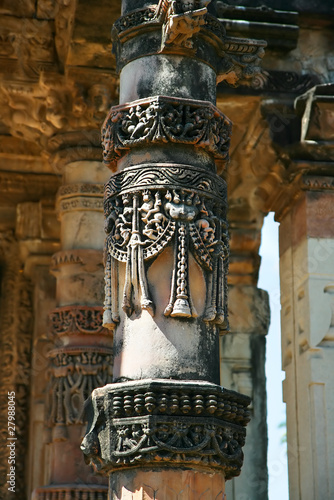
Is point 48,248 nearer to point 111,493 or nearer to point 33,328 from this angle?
point 33,328

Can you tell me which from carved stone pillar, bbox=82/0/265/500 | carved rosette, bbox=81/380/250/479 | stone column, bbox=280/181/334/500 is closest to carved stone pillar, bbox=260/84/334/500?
stone column, bbox=280/181/334/500

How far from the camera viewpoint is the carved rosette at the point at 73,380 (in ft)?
27.8

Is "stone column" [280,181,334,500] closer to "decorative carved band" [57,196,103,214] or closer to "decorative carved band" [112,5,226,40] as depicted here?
"decorative carved band" [57,196,103,214]

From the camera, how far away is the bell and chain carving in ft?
16.4

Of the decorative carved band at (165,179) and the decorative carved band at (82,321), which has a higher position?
the decorative carved band at (82,321)

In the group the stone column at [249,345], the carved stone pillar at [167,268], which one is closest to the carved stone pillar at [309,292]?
the stone column at [249,345]

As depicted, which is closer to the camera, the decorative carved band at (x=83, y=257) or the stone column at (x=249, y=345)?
the decorative carved band at (x=83, y=257)

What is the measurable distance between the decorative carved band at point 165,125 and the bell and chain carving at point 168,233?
0.52 ft

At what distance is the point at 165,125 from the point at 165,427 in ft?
5.12

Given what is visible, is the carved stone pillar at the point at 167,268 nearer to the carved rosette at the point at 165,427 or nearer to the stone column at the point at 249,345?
the carved rosette at the point at 165,427

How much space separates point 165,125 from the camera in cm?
519

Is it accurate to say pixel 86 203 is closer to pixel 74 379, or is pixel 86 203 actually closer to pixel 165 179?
pixel 74 379

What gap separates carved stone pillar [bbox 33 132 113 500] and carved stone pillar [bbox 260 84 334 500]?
159cm

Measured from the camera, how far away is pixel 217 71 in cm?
562
